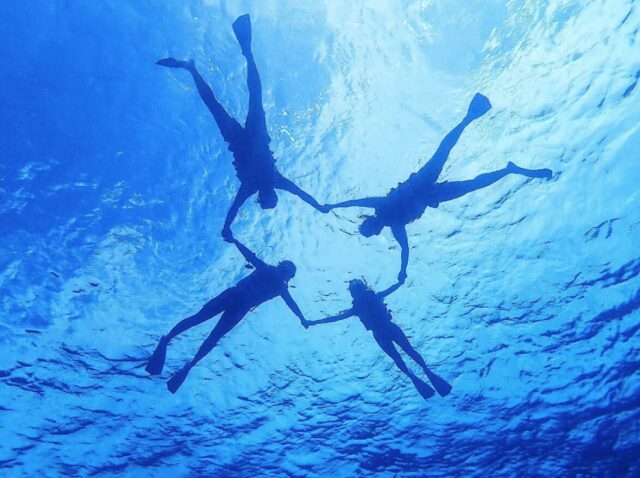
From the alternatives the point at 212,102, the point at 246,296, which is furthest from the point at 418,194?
the point at 212,102

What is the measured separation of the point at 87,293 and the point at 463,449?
1432cm

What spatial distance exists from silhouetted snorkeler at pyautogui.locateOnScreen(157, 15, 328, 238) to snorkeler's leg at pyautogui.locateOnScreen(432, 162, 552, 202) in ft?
7.82

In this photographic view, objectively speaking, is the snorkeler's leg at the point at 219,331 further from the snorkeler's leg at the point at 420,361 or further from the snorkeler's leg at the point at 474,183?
the snorkeler's leg at the point at 474,183

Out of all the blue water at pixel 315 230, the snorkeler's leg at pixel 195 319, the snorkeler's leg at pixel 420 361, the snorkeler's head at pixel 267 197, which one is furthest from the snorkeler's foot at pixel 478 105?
the snorkeler's leg at pixel 195 319

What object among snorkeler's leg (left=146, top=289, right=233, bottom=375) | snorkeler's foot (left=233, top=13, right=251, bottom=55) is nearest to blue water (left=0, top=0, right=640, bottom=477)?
snorkeler's foot (left=233, top=13, right=251, bottom=55)

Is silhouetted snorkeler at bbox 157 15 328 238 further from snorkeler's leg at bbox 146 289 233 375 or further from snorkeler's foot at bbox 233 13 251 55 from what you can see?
snorkeler's leg at bbox 146 289 233 375

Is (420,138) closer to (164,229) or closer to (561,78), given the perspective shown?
(561,78)

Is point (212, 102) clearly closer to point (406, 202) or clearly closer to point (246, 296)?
point (246, 296)

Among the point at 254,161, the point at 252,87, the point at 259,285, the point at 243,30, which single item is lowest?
the point at 259,285

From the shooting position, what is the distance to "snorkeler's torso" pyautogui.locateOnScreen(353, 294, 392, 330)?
9758 millimetres

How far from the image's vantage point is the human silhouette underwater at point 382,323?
9672 mm

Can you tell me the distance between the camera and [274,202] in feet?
28.7

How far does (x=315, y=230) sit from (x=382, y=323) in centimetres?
301

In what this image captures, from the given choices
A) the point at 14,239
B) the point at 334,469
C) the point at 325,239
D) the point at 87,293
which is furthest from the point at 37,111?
the point at 334,469
